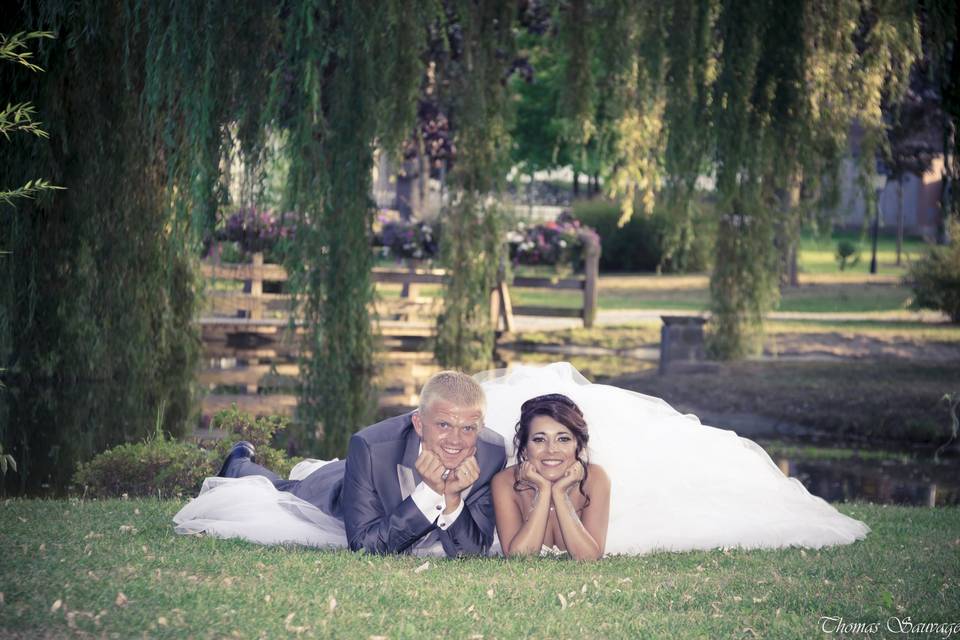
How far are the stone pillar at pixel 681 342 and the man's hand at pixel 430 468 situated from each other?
10149 millimetres

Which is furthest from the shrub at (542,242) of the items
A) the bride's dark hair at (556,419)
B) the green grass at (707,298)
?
the bride's dark hair at (556,419)

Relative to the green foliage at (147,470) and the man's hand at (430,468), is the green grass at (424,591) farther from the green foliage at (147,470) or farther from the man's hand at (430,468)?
the green foliage at (147,470)

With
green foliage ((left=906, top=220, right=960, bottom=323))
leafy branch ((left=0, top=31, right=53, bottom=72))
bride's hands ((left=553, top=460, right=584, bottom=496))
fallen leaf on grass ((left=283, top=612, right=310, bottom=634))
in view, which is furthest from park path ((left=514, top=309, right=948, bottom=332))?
fallen leaf on grass ((left=283, top=612, right=310, bottom=634))

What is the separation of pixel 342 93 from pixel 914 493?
5405mm

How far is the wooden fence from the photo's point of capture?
14.6m

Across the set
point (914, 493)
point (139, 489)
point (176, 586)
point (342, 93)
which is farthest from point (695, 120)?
point (176, 586)

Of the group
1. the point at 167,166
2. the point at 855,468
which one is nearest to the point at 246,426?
the point at 167,166

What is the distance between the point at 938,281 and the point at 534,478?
1709 centimetres

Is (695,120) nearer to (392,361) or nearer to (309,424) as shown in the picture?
(309,424)

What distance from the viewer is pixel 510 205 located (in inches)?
578

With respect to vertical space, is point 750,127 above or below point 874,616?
above

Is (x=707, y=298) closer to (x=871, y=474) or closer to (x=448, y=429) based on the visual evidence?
(x=871, y=474)

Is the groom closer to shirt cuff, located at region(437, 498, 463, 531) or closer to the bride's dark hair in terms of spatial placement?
shirt cuff, located at region(437, 498, 463, 531)

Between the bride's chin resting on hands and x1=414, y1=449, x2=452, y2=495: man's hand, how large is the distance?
1.35 feet
